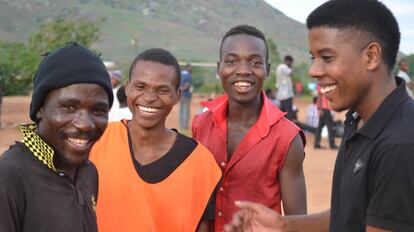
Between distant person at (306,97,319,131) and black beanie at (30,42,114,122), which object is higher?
black beanie at (30,42,114,122)

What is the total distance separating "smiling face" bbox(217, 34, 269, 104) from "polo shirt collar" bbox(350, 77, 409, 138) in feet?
4.33

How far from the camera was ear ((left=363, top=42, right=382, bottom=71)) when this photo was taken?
85.7 inches

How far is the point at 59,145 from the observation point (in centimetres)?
233

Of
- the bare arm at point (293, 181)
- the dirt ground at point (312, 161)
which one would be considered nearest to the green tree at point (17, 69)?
the dirt ground at point (312, 161)

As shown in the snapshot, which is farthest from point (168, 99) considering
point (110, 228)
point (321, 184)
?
point (321, 184)

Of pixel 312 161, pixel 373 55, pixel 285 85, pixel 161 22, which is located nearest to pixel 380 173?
pixel 373 55

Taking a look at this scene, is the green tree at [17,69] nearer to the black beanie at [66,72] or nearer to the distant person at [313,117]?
the distant person at [313,117]

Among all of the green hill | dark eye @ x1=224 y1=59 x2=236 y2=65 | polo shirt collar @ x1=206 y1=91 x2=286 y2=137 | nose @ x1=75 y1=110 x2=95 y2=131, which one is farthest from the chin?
the green hill

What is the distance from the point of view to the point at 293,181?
3.29 m

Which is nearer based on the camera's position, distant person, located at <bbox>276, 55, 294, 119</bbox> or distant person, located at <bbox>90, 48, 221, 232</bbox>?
distant person, located at <bbox>90, 48, 221, 232</bbox>

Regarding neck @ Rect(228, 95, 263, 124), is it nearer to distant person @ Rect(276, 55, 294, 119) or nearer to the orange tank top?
the orange tank top

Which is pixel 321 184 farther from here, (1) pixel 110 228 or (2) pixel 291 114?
(1) pixel 110 228

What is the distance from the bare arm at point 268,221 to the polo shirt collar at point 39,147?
832 mm

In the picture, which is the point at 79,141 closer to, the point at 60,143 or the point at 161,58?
the point at 60,143
